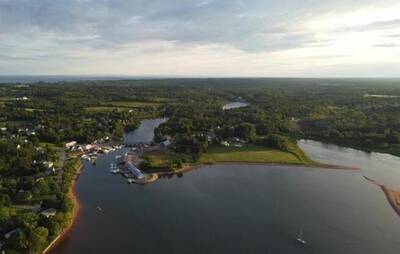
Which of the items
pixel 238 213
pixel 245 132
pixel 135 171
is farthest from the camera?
pixel 245 132

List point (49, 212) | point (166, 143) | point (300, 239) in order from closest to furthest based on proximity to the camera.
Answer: point (300, 239), point (49, 212), point (166, 143)

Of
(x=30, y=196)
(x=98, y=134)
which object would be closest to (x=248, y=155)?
(x=98, y=134)

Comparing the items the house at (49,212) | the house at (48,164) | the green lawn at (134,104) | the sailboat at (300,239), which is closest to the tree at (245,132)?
the house at (48,164)

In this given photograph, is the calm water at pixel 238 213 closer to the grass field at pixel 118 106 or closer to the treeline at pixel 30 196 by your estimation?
the treeline at pixel 30 196

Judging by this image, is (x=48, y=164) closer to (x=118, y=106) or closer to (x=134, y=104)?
(x=118, y=106)

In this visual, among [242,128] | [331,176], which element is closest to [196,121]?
[242,128]

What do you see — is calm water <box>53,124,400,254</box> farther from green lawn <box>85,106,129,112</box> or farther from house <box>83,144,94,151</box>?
green lawn <box>85,106,129,112</box>

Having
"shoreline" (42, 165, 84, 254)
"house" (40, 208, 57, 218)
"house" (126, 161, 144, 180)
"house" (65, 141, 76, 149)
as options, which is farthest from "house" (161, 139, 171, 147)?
"house" (40, 208, 57, 218)
